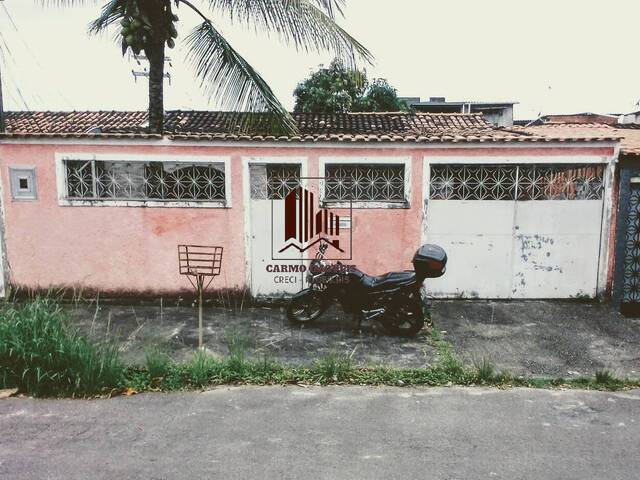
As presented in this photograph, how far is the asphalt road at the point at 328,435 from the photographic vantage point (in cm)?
384

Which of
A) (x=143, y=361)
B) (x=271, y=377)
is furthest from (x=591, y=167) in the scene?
(x=143, y=361)

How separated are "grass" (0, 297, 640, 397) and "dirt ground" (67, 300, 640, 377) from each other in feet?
1.20

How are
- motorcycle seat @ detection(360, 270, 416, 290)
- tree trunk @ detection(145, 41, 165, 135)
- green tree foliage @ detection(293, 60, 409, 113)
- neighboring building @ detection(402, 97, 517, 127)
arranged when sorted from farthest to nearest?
neighboring building @ detection(402, 97, 517, 127) < green tree foliage @ detection(293, 60, 409, 113) < tree trunk @ detection(145, 41, 165, 135) < motorcycle seat @ detection(360, 270, 416, 290)

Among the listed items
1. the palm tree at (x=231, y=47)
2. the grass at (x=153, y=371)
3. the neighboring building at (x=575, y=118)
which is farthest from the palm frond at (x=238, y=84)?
the neighboring building at (x=575, y=118)

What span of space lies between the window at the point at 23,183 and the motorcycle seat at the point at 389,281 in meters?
5.45

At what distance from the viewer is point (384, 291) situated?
22.9 feet

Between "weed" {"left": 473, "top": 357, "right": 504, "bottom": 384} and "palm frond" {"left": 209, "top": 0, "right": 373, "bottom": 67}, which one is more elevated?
"palm frond" {"left": 209, "top": 0, "right": 373, "bottom": 67}

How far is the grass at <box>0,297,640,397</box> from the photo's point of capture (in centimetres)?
514

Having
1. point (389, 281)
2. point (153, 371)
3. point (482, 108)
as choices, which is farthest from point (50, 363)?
point (482, 108)

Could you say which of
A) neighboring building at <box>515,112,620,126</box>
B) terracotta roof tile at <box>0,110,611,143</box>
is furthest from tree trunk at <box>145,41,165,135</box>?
neighboring building at <box>515,112,620,126</box>

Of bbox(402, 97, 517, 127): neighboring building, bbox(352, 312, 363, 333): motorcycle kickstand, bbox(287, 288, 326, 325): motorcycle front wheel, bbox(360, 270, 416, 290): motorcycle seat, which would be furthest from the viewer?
bbox(402, 97, 517, 127): neighboring building

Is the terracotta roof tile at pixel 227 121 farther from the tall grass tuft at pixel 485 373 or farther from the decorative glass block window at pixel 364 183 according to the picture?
the tall grass tuft at pixel 485 373

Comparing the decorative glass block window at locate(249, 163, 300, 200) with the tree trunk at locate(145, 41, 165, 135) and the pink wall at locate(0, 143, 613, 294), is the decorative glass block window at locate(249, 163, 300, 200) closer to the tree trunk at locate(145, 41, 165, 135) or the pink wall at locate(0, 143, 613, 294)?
the pink wall at locate(0, 143, 613, 294)

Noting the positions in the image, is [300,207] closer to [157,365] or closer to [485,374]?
[157,365]
